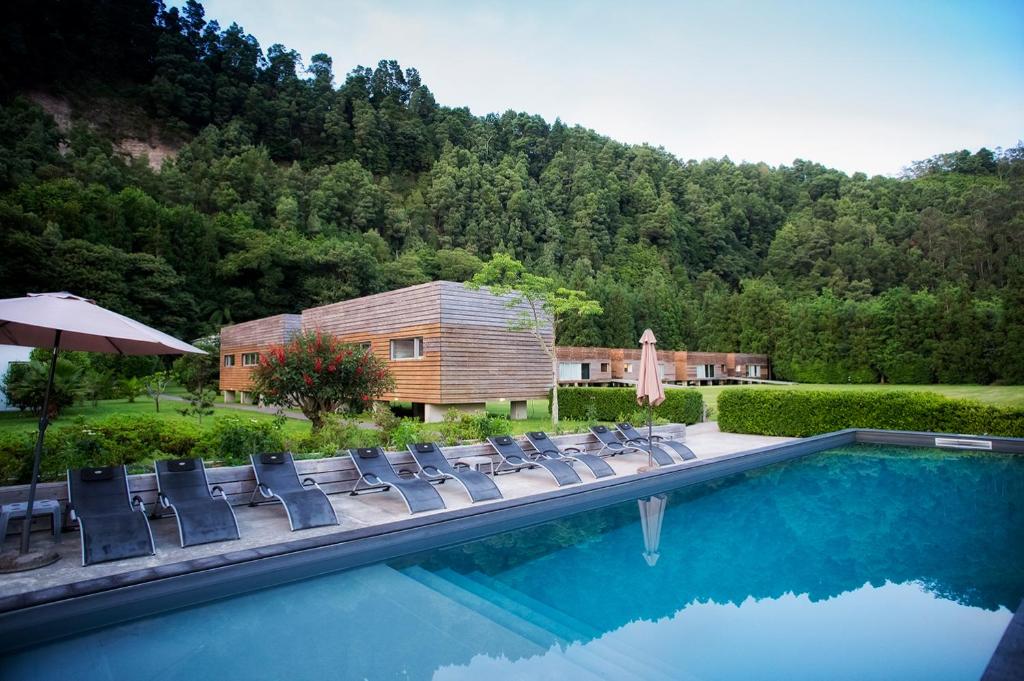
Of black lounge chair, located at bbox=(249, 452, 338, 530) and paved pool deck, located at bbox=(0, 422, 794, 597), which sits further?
black lounge chair, located at bbox=(249, 452, 338, 530)

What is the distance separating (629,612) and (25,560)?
4.49 metres

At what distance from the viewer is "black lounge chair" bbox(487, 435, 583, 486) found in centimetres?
721

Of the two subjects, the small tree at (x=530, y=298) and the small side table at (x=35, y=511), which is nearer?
the small side table at (x=35, y=511)

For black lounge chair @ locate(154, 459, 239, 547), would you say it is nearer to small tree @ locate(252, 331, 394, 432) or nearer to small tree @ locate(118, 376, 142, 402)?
small tree @ locate(252, 331, 394, 432)

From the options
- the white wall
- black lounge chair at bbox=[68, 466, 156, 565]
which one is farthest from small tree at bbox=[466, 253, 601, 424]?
the white wall

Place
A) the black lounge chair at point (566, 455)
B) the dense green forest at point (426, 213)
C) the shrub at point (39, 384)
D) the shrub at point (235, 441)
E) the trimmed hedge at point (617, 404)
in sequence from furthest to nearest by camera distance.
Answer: the dense green forest at point (426, 213) → the trimmed hedge at point (617, 404) → the shrub at point (39, 384) → the black lounge chair at point (566, 455) → the shrub at point (235, 441)

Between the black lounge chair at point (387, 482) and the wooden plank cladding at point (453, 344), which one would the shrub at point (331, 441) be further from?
the wooden plank cladding at point (453, 344)

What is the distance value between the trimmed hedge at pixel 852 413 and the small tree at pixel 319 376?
349 inches

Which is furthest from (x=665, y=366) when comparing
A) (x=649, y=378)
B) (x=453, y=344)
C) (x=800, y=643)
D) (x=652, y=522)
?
(x=800, y=643)

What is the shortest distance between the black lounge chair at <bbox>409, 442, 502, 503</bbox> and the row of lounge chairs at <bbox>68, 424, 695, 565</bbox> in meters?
0.01

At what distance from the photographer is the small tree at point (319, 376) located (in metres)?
10.0

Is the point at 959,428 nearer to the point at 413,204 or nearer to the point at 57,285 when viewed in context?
Result: the point at 57,285

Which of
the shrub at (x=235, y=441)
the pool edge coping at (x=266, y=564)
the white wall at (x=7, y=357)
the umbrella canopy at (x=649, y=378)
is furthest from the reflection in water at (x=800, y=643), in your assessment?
the white wall at (x=7, y=357)

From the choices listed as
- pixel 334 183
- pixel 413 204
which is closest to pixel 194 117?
pixel 334 183
